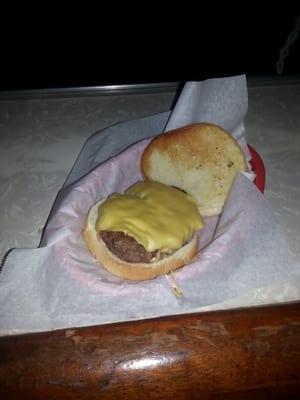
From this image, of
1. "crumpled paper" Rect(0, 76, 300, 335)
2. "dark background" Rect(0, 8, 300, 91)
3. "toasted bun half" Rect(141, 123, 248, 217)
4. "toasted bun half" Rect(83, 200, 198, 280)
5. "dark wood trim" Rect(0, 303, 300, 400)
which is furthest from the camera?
"dark background" Rect(0, 8, 300, 91)

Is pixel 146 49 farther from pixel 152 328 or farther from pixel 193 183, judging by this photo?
pixel 152 328

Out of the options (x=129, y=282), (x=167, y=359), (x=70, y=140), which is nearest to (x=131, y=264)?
(x=129, y=282)

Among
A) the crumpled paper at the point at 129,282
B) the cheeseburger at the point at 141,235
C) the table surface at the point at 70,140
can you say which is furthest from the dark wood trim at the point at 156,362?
the table surface at the point at 70,140

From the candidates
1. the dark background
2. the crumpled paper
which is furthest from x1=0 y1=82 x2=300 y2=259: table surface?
the dark background

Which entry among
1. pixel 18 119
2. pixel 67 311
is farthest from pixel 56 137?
pixel 67 311

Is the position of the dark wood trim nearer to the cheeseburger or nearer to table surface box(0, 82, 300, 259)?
the cheeseburger

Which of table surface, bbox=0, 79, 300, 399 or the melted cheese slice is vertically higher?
table surface, bbox=0, 79, 300, 399
